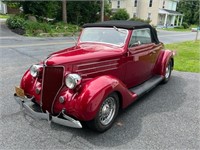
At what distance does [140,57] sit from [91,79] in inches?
66.4

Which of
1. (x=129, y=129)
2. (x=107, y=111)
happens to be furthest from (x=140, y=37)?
(x=129, y=129)

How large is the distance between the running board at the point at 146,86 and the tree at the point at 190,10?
56082 millimetres

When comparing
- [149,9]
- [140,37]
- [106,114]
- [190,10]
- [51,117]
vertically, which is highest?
[190,10]

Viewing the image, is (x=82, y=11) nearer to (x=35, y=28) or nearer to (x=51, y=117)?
(x=35, y=28)

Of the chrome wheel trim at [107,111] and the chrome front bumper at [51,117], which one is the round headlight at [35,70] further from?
the chrome wheel trim at [107,111]

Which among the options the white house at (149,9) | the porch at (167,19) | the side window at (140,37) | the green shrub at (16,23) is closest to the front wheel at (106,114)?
the side window at (140,37)

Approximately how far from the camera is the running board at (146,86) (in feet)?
14.6

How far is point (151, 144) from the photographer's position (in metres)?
3.22

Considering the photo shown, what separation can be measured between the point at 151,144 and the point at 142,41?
255 cm

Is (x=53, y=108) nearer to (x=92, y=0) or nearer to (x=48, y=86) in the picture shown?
(x=48, y=86)

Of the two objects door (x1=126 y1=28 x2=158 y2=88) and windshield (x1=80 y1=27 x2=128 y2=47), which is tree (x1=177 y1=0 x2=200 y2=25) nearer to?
door (x1=126 y1=28 x2=158 y2=88)

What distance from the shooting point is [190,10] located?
56438 mm

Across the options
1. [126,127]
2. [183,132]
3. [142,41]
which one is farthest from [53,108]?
[142,41]

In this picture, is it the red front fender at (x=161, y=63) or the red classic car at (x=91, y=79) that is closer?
the red classic car at (x=91, y=79)
